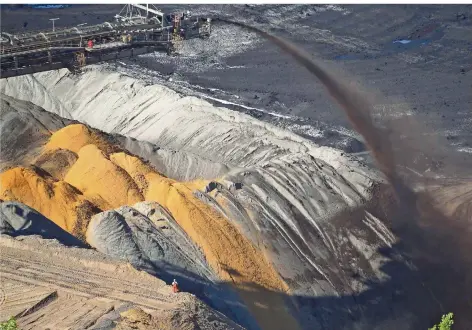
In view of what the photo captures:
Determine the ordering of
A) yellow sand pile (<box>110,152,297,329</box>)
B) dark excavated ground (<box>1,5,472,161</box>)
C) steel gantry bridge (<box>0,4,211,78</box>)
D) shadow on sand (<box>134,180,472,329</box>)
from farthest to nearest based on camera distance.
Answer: dark excavated ground (<box>1,5,472,161</box>)
steel gantry bridge (<box>0,4,211,78</box>)
yellow sand pile (<box>110,152,297,329</box>)
shadow on sand (<box>134,180,472,329</box>)

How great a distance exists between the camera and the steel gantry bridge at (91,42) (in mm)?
23297

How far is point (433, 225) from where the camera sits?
23500mm

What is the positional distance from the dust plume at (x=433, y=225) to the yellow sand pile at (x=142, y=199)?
Answer: 18.1 feet

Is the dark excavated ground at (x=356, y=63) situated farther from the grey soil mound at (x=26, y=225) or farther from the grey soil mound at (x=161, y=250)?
the grey soil mound at (x=26, y=225)

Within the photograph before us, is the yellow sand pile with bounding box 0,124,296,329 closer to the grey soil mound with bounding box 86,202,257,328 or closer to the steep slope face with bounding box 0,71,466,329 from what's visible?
the steep slope face with bounding box 0,71,466,329

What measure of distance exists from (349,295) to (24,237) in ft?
31.8

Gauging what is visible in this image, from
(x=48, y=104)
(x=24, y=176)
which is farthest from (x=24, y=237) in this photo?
(x=48, y=104)

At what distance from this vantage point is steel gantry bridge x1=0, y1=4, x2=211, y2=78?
76.4 feet

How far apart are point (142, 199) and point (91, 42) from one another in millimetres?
7141

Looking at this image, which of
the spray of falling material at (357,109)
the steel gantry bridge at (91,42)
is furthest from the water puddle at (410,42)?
the steel gantry bridge at (91,42)

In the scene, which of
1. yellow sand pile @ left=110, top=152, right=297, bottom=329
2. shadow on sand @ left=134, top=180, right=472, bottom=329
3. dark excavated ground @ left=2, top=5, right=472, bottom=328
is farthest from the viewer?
dark excavated ground @ left=2, top=5, right=472, bottom=328

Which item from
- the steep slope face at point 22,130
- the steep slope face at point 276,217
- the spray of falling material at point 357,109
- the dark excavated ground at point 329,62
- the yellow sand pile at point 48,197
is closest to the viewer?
the steep slope face at point 276,217

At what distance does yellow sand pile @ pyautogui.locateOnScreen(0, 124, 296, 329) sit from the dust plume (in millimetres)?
5525

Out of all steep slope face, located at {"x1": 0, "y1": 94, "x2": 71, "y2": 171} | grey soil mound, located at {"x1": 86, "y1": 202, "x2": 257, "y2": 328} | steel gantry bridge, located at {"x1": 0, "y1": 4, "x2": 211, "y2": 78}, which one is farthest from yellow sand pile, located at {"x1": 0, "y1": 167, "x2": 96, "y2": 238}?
steep slope face, located at {"x1": 0, "y1": 94, "x2": 71, "y2": 171}
